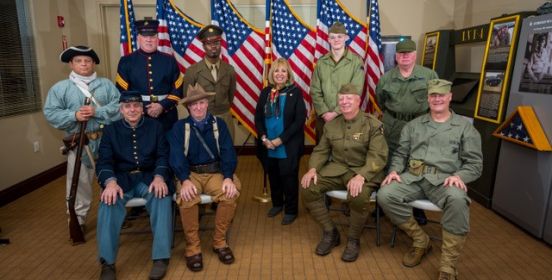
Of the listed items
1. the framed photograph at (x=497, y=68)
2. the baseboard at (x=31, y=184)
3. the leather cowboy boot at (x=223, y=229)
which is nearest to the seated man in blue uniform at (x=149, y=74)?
the leather cowboy boot at (x=223, y=229)

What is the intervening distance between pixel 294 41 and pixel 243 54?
1.95 feet

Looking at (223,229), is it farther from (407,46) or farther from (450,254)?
(407,46)

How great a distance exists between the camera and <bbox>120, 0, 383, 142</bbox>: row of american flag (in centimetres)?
409

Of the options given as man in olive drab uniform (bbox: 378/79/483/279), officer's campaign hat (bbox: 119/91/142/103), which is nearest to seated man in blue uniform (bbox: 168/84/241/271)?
officer's campaign hat (bbox: 119/91/142/103)

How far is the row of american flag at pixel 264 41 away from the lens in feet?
13.4

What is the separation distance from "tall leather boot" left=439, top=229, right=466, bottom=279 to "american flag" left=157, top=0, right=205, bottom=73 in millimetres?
3111

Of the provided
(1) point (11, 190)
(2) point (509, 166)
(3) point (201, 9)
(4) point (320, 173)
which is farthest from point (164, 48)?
(2) point (509, 166)

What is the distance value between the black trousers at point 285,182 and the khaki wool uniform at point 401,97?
2.80 feet

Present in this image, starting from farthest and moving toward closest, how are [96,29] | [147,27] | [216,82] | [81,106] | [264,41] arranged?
[96,29] → [264,41] → [216,82] → [147,27] → [81,106]

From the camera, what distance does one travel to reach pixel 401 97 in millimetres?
3094

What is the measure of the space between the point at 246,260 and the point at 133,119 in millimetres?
1292

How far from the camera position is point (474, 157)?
8.29 feet

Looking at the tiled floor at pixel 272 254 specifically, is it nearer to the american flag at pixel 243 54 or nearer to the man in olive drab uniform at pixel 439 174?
the man in olive drab uniform at pixel 439 174

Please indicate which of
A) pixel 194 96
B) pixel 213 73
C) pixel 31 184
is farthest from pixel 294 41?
pixel 31 184
